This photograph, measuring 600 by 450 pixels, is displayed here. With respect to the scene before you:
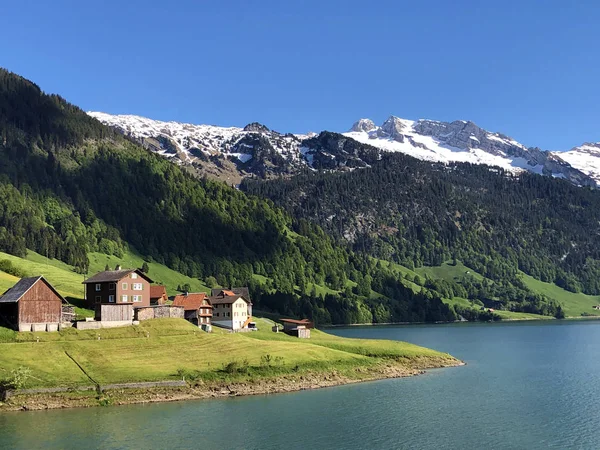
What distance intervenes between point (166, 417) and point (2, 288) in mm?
58181

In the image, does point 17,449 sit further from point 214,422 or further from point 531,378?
point 531,378

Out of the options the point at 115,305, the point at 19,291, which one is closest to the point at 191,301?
the point at 115,305

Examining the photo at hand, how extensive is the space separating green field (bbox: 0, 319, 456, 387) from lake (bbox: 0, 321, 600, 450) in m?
7.67

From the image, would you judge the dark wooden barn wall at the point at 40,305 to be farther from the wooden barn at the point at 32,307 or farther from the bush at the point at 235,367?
the bush at the point at 235,367

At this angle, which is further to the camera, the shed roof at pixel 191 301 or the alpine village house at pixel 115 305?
the shed roof at pixel 191 301

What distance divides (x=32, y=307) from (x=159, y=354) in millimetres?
21497

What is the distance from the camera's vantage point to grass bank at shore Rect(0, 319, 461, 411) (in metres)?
89.2

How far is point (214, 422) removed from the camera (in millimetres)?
79500

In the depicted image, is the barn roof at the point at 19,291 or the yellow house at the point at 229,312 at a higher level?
the barn roof at the point at 19,291

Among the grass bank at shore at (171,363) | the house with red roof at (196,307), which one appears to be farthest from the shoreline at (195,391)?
the house with red roof at (196,307)

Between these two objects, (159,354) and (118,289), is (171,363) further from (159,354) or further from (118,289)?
(118,289)

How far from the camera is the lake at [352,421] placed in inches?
2822

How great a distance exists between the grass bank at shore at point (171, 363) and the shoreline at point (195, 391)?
126 millimetres

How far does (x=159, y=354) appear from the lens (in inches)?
4104
